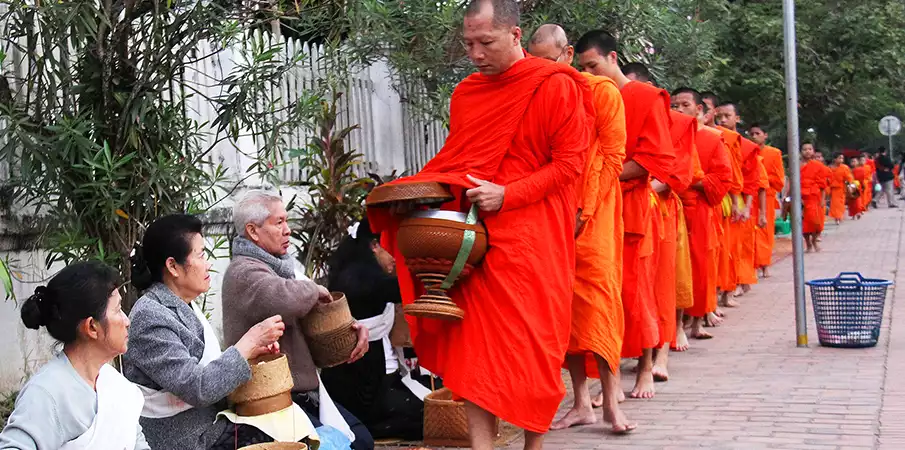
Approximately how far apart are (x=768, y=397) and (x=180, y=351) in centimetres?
407

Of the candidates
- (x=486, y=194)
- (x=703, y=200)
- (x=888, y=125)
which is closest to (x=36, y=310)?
(x=486, y=194)

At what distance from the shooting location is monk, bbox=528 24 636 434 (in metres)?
6.02

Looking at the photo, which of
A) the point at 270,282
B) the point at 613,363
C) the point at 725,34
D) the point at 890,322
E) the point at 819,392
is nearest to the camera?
the point at 270,282

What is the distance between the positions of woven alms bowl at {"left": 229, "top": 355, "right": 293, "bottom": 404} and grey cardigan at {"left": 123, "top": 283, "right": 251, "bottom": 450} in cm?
10

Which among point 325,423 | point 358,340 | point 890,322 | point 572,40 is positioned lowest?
point 890,322

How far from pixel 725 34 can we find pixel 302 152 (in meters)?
15.0

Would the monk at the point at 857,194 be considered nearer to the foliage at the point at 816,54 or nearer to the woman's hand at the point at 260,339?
the foliage at the point at 816,54

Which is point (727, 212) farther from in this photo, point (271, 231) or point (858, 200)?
point (858, 200)

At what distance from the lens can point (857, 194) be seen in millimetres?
27125

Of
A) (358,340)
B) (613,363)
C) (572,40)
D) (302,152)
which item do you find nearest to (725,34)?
(572,40)

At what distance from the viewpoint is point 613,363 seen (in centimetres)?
605

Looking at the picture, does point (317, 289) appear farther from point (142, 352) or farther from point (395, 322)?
point (395, 322)

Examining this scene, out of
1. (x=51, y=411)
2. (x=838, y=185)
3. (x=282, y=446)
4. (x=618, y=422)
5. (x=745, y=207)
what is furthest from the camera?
(x=838, y=185)

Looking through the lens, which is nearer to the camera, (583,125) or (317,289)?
(317,289)
